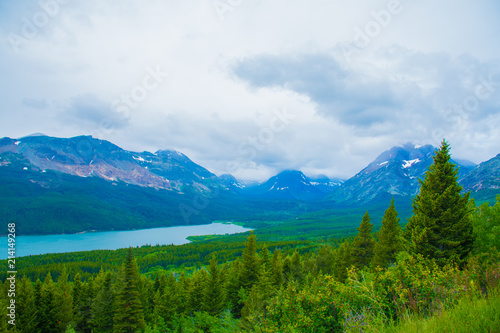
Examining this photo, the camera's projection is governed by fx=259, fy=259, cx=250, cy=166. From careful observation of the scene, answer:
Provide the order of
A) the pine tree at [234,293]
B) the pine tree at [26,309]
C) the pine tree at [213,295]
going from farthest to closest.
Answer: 1. the pine tree at [234,293]
2. the pine tree at [213,295]
3. the pine tree at [26,309]


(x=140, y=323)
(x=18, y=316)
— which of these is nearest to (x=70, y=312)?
(x=18, y=316)

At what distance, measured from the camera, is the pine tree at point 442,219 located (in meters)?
16.8

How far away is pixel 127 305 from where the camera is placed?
86.7 ft

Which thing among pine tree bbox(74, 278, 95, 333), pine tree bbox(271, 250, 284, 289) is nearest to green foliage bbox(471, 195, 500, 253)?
pine tree bbox(271, 250, 284, 289)

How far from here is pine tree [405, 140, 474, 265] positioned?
16797mm

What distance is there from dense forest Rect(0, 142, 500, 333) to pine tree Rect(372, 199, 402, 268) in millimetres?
107

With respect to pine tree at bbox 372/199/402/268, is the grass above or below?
above

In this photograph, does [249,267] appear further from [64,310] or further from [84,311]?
[64,310]

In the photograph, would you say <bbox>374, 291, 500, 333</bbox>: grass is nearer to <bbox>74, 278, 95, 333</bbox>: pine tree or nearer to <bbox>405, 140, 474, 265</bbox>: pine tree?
<bbox>405, 140, 474, 265</bbox>: pine tree

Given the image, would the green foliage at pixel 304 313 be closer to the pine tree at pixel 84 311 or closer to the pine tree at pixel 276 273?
the pine tree at pixel 276 273

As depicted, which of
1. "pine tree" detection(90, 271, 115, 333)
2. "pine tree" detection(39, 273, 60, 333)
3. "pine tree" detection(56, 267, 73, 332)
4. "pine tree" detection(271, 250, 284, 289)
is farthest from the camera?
"pine tree" detection(271, 250, 284, 289)

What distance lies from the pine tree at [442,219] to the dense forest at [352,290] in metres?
0.07

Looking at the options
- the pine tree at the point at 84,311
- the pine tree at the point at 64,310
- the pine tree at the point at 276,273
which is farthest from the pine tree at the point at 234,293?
the pine tree at the point at 64,310

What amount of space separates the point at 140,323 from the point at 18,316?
13.2 meters
